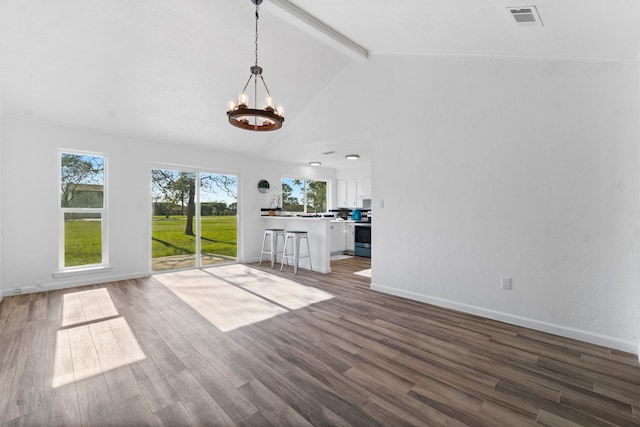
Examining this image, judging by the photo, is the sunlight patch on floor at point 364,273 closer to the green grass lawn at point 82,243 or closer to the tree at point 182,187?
the tree at point 182,187

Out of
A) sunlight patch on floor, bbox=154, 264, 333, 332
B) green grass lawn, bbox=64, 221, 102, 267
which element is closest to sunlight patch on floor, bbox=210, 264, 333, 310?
sunlight patch on floor, bbox=154, 264, 333, 332

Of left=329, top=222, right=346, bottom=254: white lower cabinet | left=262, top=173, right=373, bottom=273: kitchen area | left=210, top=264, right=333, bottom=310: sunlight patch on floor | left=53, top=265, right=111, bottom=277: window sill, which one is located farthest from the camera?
left=329, top=222, right=346, bottom=254: white lower cabinet

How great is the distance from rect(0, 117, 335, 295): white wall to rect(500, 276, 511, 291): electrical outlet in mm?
4859

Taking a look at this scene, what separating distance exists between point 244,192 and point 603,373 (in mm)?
5944

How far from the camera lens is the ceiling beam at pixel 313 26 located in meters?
3.04

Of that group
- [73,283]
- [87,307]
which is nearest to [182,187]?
[73,283]

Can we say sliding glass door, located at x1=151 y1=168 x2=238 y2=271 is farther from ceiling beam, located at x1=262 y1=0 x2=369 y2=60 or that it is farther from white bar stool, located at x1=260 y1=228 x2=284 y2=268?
ceiling beam, located at x1=262 y1=0 x2=369 y2=60

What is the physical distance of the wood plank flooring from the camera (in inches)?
70.5

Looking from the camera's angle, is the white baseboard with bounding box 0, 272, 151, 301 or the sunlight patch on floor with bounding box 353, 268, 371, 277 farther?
the sunlight patch on floor with bounding box 353, 268, 371, 277

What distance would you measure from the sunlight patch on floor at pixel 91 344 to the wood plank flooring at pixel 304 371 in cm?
1

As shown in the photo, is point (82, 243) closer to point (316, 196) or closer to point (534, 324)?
point (316, 196)

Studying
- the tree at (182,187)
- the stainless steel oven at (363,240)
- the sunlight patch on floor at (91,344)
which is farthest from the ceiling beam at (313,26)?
the stainless steel oven at (363,240)

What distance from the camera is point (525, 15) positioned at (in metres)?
2.36

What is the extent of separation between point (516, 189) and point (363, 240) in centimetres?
441
